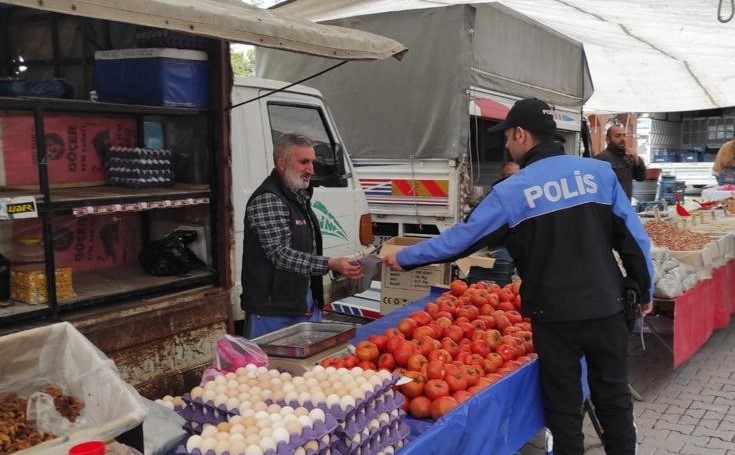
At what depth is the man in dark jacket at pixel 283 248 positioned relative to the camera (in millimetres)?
3504

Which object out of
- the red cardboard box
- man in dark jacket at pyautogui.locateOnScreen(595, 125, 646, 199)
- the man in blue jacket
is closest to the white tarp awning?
the man in blue jacket

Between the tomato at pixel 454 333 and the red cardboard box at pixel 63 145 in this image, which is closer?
the tomato at pixel 454 333

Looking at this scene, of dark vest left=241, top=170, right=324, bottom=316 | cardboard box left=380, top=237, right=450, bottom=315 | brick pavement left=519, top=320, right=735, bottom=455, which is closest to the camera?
dark vest left=241, top=170, right=324, bottom=316

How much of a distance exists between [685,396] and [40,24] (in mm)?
5806

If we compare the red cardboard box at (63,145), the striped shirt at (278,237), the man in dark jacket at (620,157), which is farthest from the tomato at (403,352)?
the man in dark jacket at (620,157)

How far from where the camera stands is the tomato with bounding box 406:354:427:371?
114 inches

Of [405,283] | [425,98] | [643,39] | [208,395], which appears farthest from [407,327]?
[643,39]

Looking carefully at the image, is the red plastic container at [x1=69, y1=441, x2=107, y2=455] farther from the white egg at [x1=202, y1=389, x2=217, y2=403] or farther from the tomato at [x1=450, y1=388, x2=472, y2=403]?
the tomato at [x1=450, y1=388, x2=472, y2=403]

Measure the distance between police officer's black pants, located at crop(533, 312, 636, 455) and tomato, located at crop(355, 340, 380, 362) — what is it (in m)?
0.83

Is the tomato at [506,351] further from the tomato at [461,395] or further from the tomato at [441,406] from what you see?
the tomato at [441,406]

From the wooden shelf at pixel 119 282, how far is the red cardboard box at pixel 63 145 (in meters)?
0.60

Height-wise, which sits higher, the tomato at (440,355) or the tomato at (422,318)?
the tomato at (422,318)

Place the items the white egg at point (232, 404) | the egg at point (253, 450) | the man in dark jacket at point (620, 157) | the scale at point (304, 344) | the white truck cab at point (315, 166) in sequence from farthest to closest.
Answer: the man in dark jacket at point (620, 157), the white truck cab at point (315, 166), the scale at point (304, 344), the white egg at point (232, 404), the egg at point (253, 450)

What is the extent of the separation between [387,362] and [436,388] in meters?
0.38
